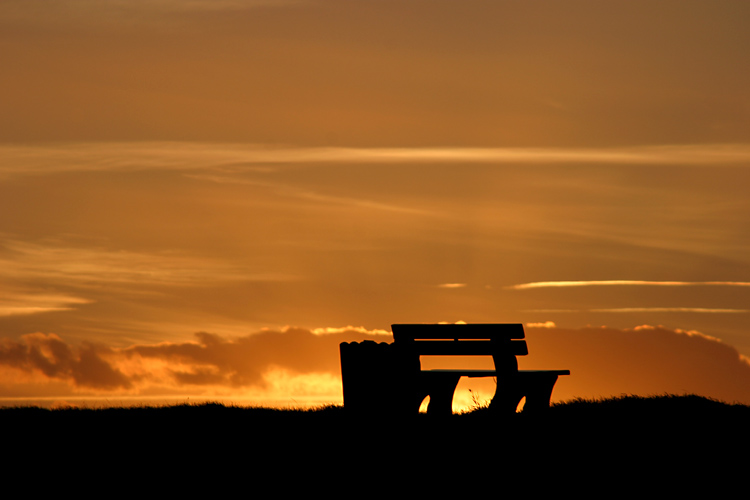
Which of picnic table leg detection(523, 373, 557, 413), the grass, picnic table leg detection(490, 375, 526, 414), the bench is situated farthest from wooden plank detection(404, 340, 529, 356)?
the grass

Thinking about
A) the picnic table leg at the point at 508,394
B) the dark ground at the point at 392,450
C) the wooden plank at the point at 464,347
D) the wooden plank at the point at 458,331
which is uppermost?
the wooden plank at the point at 458,331

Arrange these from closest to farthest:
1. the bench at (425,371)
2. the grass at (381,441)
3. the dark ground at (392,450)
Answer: the dark ground at (392,450) → the grass at (381,441) → the bench at (425,371)

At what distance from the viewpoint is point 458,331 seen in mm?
12234

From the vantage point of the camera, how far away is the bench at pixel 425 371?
39.4 ft

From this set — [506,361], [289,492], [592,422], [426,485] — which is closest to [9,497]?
[289,492]

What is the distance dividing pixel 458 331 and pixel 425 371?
756 mm

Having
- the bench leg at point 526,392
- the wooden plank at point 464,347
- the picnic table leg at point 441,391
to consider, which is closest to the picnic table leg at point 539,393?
the bench leg at point 526,392

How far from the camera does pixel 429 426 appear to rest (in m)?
11.6

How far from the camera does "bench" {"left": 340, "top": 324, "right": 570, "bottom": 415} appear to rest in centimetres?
1202

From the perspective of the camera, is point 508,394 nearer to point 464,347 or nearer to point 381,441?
point 464,347

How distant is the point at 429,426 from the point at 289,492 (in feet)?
11.2

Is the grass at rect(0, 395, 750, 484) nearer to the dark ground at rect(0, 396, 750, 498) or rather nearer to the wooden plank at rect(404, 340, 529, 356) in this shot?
the dark ground at rect(0, 396, 750, 498)

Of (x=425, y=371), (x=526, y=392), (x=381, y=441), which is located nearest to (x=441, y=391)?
(x=425, y=371)

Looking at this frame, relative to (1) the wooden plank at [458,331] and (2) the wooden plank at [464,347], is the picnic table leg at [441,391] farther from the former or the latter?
(1) the wooden plank at [458,331]
